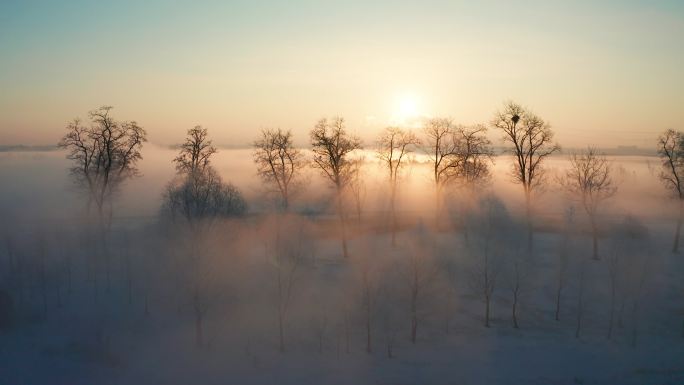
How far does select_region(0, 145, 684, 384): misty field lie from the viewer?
26.8 meters

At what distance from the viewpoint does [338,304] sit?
106 ft

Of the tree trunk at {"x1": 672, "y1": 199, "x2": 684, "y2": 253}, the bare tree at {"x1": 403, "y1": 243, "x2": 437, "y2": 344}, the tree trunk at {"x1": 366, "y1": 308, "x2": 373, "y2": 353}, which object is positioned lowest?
the tree trunk at {"x1": 366, "y1": 308, "x2": 373, "y2": 353}

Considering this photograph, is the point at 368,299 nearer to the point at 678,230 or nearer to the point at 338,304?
the point at 338,304

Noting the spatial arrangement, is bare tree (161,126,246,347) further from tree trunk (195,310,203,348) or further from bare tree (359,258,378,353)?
bare tree (359,258,378,353)

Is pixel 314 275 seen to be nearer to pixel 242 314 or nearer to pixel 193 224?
pixel 242 314

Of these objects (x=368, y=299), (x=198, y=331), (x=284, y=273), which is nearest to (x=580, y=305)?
(x=368, y=299)

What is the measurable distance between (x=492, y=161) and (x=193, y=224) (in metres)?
27.4

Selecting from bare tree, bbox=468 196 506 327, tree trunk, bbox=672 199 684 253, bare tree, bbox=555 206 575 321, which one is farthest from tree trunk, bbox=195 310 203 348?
tree trunk, bbox=672 199 684 253

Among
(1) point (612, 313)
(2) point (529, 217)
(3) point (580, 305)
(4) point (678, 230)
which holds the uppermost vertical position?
(2) point (529, 217)

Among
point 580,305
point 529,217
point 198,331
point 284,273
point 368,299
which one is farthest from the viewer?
point 529,217

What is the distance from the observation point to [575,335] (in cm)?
2950

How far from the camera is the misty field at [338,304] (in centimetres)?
2683

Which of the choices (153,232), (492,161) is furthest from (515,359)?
(153,232)

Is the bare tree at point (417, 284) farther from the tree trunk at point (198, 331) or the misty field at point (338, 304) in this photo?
the tree trunk at point (198, 331)
